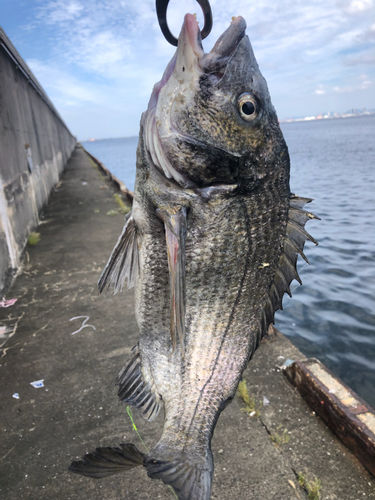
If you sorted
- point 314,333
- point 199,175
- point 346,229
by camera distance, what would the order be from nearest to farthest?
1. point 199,175
2. point 314,333
3. point 346,229

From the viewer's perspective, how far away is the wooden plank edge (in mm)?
2704

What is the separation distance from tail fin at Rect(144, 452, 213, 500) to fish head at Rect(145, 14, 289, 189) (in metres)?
1.40

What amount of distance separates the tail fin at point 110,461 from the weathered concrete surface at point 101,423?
1.21 m

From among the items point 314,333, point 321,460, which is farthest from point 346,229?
point 321,460

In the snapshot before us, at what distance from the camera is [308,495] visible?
257cm

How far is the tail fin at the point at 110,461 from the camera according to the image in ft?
5.48

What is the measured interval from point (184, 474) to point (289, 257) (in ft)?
4.27

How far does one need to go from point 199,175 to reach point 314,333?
6.08 m

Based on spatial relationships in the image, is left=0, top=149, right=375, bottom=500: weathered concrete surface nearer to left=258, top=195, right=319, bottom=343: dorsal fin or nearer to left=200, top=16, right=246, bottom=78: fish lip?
left=258, top=195, right=319, bottom=343: dorsal fin

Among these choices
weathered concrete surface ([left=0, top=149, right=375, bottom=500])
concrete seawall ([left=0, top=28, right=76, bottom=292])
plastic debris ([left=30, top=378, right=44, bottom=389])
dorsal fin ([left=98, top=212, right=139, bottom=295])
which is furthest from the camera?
concrete seawall ([left=0, top=28, right=76, bottom=292])

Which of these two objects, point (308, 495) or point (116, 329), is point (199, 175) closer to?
point (308, 495)

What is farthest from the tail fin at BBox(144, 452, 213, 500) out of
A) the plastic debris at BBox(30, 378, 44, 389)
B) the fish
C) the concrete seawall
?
the concrete seawall

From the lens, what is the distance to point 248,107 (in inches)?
67.8

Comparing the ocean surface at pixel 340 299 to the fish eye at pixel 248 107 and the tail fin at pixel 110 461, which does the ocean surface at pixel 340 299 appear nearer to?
the fish eye at pixel 248 107
